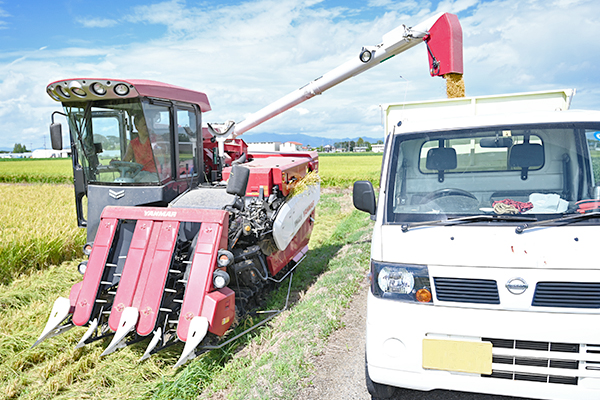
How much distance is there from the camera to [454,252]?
8.27 feet

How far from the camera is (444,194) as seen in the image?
3.14 m

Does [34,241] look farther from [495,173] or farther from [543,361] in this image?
[543,361]

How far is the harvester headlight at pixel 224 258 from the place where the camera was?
12.6 feet

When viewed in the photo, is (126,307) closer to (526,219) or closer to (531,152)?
(526,219)

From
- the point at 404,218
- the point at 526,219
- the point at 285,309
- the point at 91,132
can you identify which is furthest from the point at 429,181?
the point at 91,132

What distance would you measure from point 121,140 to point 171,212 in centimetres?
153

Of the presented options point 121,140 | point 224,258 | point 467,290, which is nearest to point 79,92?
point 121,140

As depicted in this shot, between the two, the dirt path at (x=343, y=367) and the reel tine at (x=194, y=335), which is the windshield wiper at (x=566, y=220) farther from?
the reel tine at (x=194, y=335)

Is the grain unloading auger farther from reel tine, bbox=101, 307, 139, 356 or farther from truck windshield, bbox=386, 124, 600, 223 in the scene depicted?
truck windshield, bbox=386, 124, 600, 223

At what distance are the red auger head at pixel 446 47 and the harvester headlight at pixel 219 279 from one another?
13.2 ft

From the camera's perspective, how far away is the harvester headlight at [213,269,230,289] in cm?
373

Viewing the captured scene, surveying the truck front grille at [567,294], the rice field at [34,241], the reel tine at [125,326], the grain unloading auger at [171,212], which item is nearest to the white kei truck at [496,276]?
the truck front grille at [567,294]

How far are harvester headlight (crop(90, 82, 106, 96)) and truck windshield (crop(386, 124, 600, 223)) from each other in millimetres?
3386

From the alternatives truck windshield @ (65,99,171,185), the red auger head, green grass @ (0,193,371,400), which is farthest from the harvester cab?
the red auger head
